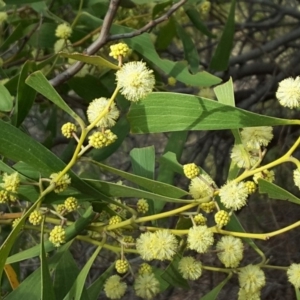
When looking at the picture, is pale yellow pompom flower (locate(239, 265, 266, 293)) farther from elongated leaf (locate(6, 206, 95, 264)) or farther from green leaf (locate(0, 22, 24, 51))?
green leaf (locate(0, 22, 24, 51))

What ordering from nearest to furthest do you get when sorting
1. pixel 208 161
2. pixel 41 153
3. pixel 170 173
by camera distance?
pixel 41 153 < pixel 170 173 < pixel 208 161

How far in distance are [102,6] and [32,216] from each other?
2.84ft

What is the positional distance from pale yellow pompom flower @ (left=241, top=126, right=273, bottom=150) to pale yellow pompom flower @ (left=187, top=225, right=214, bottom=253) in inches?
6.4

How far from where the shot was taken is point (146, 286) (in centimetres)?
119

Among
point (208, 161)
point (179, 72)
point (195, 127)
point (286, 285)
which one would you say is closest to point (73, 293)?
point (195, 127)

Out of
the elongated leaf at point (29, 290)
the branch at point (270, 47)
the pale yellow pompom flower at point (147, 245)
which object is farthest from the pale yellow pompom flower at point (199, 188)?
the branch at point (270, 47)

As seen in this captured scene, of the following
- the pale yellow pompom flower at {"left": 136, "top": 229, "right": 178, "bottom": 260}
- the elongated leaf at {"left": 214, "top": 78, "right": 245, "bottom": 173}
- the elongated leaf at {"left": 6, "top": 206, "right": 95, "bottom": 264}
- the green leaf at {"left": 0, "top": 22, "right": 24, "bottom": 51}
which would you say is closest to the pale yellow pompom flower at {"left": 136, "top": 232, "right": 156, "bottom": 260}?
the pale yellow pompom flower at {"left": 136, "top": 229, "right": 178, "bottom": 260}

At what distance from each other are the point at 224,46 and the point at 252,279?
0.88m

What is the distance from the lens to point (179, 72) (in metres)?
1.45

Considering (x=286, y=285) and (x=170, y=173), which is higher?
(x=170, y=173)

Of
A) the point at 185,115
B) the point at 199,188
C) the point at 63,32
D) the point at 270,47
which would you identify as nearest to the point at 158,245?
the point at 199,188

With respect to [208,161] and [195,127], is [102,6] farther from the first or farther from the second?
[208,161]

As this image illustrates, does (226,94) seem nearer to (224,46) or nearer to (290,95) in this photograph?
(290,95)

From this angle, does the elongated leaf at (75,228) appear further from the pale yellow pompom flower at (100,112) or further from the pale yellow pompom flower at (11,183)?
the pale yellow pompom flower at (100,112)
